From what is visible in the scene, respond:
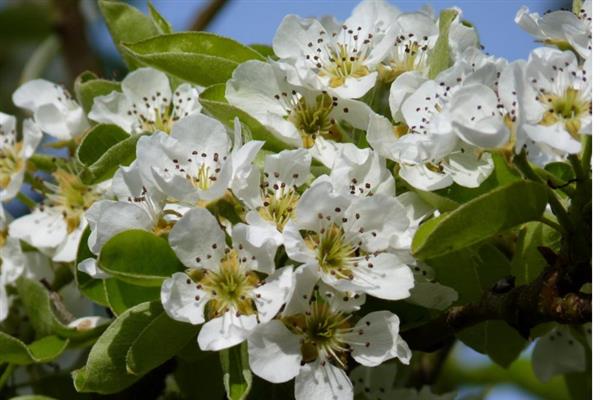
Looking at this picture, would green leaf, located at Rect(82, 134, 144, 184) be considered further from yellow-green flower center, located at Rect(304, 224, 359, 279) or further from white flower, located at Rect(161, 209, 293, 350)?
yellow-green flower center, located at Rect(304, 224, 359, 279)

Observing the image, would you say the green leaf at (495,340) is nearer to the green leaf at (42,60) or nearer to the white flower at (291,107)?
the white flower at (291,107)

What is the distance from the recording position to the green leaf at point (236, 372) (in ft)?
5.85

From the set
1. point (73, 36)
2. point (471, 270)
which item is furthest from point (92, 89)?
point (73, 36)

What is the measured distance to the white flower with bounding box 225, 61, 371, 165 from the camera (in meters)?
1.97

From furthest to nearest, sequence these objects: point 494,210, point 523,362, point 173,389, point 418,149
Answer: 1. point 523,362
2. point 173,389
3. point 418,149
4. point 494,210

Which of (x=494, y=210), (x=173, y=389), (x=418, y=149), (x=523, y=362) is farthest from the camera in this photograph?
(x=523, y=362)

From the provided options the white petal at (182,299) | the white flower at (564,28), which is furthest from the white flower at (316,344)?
the white flower at (564,28)

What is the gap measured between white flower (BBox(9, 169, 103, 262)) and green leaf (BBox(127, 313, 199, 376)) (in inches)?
19.1

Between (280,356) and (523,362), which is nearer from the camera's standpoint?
(280,356)

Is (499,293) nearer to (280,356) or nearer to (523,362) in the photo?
(280,356)

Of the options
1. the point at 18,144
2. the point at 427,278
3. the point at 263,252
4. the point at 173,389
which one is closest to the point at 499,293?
the point at 427,278

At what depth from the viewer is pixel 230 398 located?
1772 mm

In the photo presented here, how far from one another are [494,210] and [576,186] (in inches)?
6.0

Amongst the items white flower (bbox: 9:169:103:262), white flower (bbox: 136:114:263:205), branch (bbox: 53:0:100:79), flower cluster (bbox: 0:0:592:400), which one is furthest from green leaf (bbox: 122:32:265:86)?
branch (bbox: 53:0:100:79)
